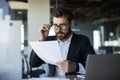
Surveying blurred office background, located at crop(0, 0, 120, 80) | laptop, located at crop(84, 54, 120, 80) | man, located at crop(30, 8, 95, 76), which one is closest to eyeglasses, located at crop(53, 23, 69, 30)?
man, located at crop(30, 8, 95, 76)

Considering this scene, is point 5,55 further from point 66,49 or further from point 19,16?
point 66,49

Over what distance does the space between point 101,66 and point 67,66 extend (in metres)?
0.51

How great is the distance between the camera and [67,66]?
2107 mm

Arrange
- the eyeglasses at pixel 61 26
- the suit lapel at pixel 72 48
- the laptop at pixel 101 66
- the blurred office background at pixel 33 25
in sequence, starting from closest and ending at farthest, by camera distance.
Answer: the laptop at pixel 101 66 → the eyeglasses at pixel 61 26 → the suit lapel at pixel 72 48 → the blurred office background at pixel 33 25

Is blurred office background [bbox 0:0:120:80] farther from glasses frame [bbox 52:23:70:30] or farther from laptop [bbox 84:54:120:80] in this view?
laptop [bbox 84:54:120:80]

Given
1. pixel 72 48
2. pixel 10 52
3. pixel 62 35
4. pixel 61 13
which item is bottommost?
pixel 10 52

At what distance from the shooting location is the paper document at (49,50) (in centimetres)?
213

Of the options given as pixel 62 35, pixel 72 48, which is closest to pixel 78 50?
pixel 72 48

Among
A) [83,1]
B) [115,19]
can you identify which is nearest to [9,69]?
[83,1]

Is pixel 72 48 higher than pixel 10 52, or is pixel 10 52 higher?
pixel 72 48

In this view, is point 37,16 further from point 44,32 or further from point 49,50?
point 49,50

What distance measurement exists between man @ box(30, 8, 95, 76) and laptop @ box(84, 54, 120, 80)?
1.73 feet

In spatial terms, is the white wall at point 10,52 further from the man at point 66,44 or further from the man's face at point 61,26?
the man's face at point 61,26

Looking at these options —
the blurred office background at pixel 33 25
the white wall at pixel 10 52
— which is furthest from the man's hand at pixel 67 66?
the white wall at pixel 10 52
